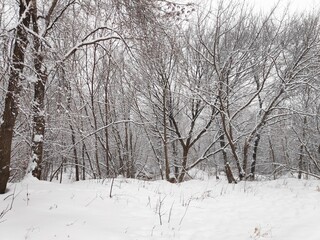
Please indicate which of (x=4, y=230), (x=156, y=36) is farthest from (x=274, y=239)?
(x=156, y=36)

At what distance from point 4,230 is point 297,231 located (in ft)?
13.0

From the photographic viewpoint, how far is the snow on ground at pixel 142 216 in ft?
13.1

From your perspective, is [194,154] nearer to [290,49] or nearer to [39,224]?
[290,49]

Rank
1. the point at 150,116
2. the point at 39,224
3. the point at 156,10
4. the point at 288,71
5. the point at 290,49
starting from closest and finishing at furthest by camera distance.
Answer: the point at 39,224 < the point at 156,10 < the point at 288,71 < the point at 290,49 < the point at 150,116

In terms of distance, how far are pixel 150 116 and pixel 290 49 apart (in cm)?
752

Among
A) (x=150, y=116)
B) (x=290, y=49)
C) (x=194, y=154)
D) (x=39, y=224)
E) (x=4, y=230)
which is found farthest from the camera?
(x=194, y=154)

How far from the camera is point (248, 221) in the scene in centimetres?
492

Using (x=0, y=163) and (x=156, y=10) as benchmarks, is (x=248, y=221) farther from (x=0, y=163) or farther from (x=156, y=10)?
(x=0, y=163)

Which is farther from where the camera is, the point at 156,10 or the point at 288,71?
the point at 288,71

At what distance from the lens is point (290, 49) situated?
13062mm

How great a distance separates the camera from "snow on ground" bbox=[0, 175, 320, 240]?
3988 millimetres

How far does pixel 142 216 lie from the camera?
5.01 metres

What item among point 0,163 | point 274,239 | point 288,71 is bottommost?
point 274,239

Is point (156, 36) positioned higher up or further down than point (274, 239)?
higher up
